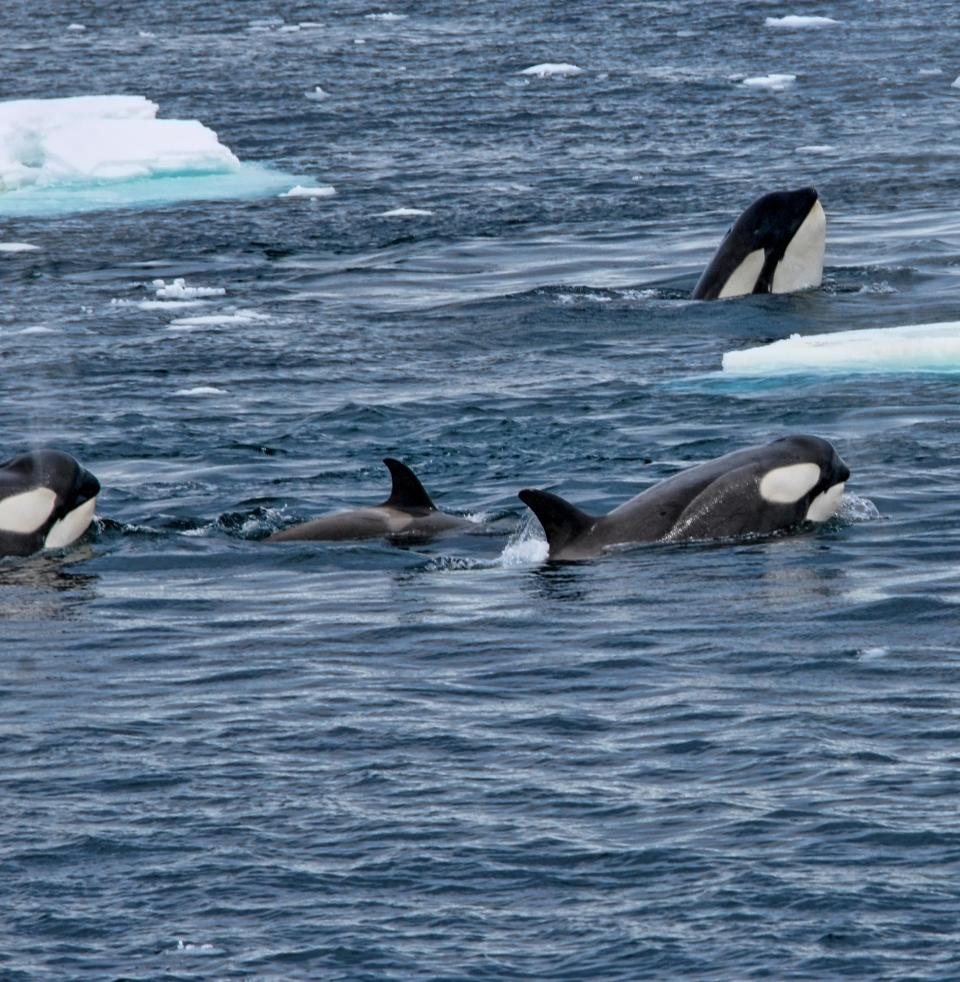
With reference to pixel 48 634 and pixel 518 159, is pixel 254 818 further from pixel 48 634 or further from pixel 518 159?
pixel 518 159

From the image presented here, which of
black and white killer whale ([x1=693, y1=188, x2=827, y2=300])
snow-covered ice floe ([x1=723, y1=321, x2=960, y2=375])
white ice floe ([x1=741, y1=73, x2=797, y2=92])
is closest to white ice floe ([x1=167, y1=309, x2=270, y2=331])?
black and white killer whale ([x1=693, y1=188, x2=827, y2=300])

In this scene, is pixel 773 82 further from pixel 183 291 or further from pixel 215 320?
pixel 215 320

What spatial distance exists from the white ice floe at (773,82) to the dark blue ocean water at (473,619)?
7.45 meters

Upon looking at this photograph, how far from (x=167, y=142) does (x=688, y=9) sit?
18091mm

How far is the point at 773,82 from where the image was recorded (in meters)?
36.6

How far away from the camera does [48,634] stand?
1178 cm

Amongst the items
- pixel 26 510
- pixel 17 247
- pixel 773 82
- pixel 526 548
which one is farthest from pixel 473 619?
pixel 773 82

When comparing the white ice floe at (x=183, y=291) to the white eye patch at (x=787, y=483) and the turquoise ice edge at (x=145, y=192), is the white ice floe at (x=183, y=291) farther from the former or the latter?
the white eye patch at (x=787, y=483)

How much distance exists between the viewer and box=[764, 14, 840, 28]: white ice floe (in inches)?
1698

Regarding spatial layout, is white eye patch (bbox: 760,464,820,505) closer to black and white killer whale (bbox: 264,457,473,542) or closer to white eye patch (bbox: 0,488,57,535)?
black and white killer whale (bbox: 264,457,473,542)

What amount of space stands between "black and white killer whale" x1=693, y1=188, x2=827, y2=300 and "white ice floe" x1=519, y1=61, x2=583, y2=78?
1794 centimetres

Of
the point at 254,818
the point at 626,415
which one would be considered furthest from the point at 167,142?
the point at 254,818

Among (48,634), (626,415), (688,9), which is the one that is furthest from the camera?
(688,9)

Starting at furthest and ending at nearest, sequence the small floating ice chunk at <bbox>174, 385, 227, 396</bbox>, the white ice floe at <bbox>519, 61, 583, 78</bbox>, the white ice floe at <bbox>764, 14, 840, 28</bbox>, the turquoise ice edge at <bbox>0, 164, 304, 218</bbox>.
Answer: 1. the white ice floe at <bbox>764, 14, 840, 28</bbox>
2. the white ice floe at <bbox>519, 61, 583, 78</bbox>
3. the turquoise ice edge at <bbox>0, 164, 304, 218</bbox>
4. the small floating ice chunk at <bbox>174, 385, 227, 396</bbox>
